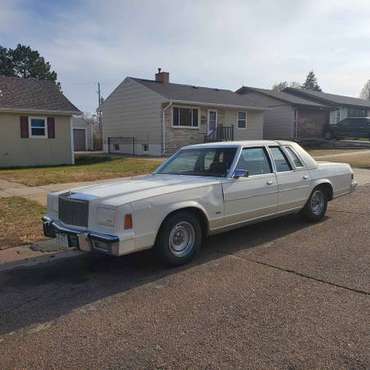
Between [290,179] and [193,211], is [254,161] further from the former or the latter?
[193,211]

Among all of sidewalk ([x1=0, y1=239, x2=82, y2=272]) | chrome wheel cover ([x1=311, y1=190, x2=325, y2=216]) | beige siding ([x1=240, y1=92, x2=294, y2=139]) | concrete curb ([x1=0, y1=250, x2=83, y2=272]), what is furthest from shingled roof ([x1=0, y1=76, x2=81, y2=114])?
beige siding ([x1=240, y1=92, x2=294, y2=139])

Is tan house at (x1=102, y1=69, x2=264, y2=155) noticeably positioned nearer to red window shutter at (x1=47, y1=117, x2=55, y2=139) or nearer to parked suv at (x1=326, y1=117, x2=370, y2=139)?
red window shutter at (x1=47, y1=117, x2=55, y2=139)

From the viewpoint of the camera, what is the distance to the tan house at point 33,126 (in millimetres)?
18828

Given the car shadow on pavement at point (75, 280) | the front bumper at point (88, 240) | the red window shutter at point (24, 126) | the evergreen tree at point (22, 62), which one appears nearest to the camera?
the car shadow on pavement at point (75, 280)

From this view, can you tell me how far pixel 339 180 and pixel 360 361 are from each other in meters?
5.27

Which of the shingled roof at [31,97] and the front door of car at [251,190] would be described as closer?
the front door of car at [251,190]

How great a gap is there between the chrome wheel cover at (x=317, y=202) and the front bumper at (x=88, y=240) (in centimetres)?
413

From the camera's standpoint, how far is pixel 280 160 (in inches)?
261

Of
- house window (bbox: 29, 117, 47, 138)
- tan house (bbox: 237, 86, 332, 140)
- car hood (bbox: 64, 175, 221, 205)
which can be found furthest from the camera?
tan house (bbox: 237, 86, 332, 140)

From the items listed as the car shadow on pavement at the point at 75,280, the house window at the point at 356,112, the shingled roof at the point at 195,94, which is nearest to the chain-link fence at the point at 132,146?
the shingled roof at the point at 195,94

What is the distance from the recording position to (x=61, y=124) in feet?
67.3

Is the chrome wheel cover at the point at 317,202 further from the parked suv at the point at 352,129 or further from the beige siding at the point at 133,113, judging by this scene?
the parked suv at the point at 352,129

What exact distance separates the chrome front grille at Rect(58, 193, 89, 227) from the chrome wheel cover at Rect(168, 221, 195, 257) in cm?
108

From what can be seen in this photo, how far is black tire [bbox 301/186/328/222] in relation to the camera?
23.1 feet
